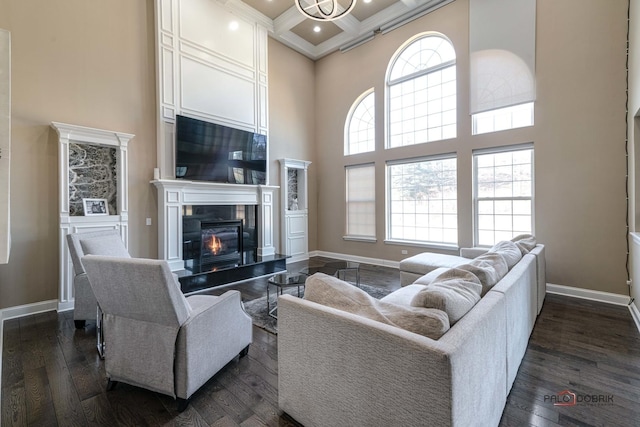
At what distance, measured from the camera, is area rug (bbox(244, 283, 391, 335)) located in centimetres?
306

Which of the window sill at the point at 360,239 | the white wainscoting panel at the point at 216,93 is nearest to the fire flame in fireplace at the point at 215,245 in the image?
the white wainscoting panel at the point at 216,93

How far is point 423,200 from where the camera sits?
5.51 metres

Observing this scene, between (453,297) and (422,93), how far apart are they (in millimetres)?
5090

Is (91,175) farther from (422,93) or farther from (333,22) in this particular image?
(422,93)

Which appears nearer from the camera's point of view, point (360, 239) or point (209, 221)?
point (209, 221)

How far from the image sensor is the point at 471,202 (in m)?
4.82

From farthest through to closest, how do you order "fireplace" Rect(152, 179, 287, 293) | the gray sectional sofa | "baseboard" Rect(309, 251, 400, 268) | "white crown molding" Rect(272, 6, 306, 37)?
"baseboard" Rect(309, 251, 400, 268), "white crown molding" Rect(272, 6, 306, 37), "fireplace" Rect(152, 179, 287, 293), the gray sectional sofa

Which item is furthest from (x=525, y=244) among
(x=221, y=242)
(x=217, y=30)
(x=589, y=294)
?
(x=217, y=30)

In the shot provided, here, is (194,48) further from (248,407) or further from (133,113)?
(248,407)

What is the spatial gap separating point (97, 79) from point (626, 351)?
22.1 ft

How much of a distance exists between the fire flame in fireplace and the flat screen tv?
3.55ft

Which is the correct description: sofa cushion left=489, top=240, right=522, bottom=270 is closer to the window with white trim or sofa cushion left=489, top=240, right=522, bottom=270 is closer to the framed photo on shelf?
the window with white trim

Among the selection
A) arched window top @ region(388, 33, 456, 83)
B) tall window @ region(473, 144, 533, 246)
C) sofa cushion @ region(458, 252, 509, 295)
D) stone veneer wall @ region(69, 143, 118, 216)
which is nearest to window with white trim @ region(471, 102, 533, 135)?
tall window @ region(473, 144, 533, 246)

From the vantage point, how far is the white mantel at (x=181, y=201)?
4.50m
